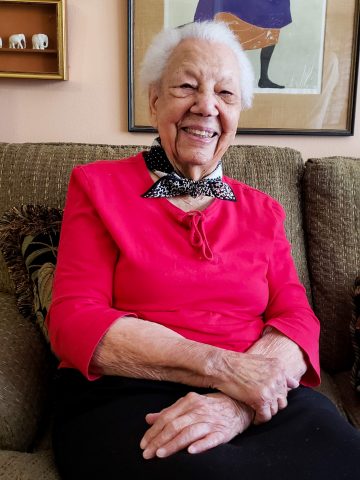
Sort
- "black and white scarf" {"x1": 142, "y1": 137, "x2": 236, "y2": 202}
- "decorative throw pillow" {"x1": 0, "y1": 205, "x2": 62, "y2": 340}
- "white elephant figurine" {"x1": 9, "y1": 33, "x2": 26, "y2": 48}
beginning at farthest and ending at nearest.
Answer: "white elephant figurine" {"x1": 9, "y1": 33, "x2": 26, "y2": 48} < "decorative throw pillow" {"x1": 0, "y1": 205, "x2": 62, "y2": 340} < "black and white scarf" {"x1": 142, "y1": 137, "x2": 236, "y2": 202}

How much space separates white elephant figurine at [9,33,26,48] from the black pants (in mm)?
1361

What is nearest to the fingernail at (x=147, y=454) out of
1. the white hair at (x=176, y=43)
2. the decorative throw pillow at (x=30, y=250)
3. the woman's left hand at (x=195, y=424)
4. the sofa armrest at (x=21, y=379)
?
the woman's left hand at (x=195, y=424)

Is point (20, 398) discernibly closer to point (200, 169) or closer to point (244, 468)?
point (244, 468)

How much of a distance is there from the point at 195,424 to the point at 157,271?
1.12ft

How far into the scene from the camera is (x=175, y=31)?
4.07ft

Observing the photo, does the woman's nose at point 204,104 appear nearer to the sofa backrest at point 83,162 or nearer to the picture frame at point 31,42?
the sofa backrest at point 83,162

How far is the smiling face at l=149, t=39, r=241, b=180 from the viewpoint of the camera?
1.20 m

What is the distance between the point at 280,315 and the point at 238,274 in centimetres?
16

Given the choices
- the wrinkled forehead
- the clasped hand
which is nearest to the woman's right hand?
the clasped hand

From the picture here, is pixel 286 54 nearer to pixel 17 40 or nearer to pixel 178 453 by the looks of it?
pixel 17 40

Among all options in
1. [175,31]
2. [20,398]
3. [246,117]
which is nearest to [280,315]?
[20,398]

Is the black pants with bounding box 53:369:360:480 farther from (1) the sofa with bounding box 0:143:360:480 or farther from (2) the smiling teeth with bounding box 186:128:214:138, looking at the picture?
(2) the smiling teeth with bounding box 186:128:214:138

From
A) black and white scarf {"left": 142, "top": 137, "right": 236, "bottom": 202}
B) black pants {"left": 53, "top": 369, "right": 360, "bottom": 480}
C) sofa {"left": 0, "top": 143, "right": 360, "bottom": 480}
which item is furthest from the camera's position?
sofa {"left": 0, "top": 143, "right": 360, "bottom": 480}

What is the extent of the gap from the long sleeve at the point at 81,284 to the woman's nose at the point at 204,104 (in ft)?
1.04
